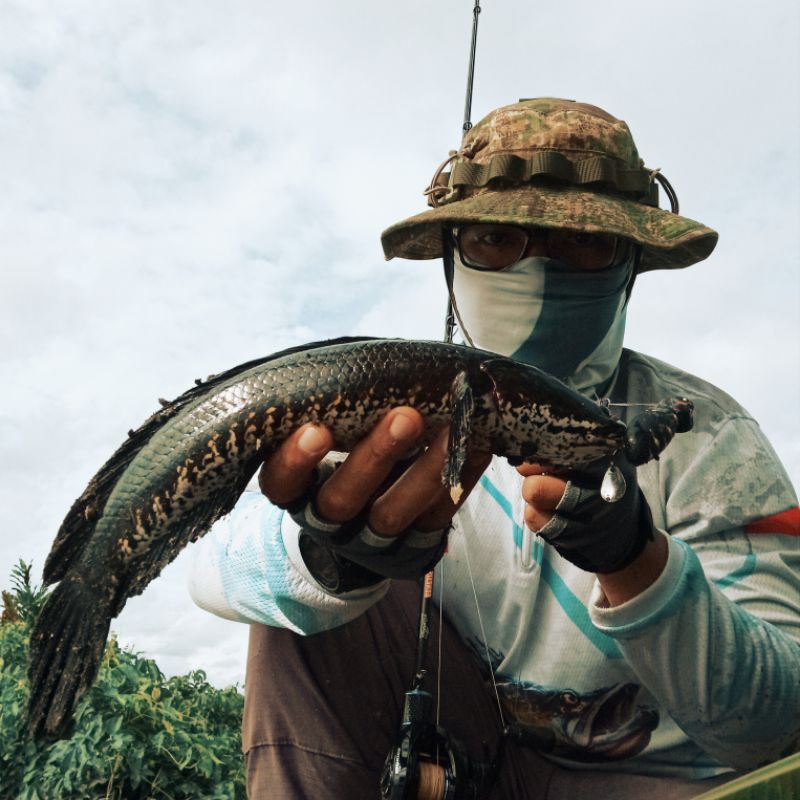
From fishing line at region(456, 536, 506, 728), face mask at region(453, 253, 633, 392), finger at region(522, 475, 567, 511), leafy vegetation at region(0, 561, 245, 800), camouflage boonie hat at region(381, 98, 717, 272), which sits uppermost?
camouflage boonie hat at region(381, 98, 717, 272)

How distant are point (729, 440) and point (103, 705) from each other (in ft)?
9.97

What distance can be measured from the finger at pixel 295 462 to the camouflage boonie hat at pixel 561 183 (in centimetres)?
140

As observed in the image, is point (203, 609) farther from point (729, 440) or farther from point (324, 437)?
point (729, 440)

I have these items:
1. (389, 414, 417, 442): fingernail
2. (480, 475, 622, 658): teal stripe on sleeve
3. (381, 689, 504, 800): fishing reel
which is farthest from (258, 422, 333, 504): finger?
→ (480, 475, 622, 658): teal stripe on sleeve

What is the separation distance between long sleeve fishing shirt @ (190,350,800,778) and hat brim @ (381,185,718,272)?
63 centimetres

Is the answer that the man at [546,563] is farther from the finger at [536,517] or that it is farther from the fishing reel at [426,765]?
the fishing reel at [426,765]

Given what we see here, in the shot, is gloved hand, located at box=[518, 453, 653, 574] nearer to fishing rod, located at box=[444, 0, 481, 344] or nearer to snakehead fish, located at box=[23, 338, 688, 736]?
snakehead fish, located at box=[23, 338, 688, 736]

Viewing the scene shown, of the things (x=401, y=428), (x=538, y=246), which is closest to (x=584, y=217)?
(x=538, y=246)

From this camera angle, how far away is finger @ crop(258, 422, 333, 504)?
104 inches

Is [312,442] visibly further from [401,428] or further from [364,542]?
[364,542]

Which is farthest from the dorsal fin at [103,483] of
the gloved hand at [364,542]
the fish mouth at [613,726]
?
the fish mouth at [613,726]

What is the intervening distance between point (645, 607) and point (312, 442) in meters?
1.27

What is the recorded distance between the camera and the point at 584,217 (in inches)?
142

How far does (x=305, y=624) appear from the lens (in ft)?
11.1
